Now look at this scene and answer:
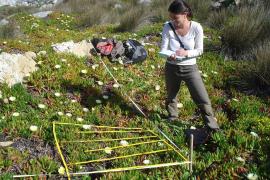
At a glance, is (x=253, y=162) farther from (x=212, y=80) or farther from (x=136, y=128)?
(x=212, y=80)

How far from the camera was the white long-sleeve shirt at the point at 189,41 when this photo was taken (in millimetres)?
4992

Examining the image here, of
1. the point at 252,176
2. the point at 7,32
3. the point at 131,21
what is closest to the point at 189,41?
the point at 252,176

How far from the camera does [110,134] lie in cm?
531

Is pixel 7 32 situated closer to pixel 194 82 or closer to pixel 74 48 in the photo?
pixel 74 48

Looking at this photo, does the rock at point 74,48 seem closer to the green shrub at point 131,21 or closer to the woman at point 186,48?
the woman at point 186,48

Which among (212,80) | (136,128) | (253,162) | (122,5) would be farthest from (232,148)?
(122,5)

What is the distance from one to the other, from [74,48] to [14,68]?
176 centimetres

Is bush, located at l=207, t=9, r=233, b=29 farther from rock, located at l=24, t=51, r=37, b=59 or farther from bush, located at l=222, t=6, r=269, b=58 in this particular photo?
rock, located at l=24, t=51, r=37, b=59

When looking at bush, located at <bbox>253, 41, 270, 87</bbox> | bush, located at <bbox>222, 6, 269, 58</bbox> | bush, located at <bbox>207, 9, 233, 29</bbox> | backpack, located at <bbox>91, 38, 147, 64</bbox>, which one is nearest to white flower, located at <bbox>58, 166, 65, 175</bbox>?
backpack, located at <bbox>91, 38, 147, 64</bbox>

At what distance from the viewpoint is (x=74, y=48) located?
8141 mm

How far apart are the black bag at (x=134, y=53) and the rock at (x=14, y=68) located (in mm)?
2038

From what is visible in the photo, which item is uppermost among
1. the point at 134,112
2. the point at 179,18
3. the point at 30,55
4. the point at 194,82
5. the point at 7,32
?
the point at 179,18

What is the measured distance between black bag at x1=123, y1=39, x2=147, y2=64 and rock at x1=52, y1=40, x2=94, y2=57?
78 cm

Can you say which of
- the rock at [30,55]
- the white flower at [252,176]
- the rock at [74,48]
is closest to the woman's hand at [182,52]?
the white flower at [252,176]
